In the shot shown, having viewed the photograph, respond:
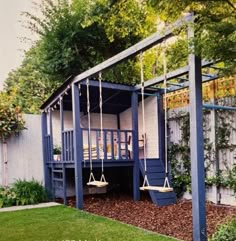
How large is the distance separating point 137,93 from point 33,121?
10.1 feet

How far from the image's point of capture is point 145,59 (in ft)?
46.5

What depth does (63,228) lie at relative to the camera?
561cm

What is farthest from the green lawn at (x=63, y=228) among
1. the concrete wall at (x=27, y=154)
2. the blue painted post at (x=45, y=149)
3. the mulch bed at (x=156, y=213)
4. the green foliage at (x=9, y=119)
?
the green foliage at (x=9, y=119)

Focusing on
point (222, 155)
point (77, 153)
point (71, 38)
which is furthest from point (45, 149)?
point (222, 155)

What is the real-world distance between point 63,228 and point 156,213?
2.09m

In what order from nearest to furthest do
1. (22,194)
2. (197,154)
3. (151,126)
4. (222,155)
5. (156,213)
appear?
(197,154) → (156,213) → (222,155) → (22,194) → (151,126)

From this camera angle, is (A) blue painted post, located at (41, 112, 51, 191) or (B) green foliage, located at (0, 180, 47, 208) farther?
(A) blue painted post, located at (41, 112, 51, 191)

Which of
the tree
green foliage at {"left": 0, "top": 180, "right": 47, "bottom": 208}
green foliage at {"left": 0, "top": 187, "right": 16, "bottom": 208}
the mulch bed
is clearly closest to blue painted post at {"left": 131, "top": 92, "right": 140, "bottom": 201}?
the mulch bed

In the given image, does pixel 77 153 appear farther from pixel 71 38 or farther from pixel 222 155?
pixel 71 38

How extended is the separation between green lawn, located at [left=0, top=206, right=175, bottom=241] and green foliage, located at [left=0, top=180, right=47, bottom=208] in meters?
1.04

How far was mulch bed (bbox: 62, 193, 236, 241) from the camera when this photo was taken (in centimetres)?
548

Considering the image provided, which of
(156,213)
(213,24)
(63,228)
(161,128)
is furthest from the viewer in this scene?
(161,128)

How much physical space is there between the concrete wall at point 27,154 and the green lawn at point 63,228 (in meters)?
2.10

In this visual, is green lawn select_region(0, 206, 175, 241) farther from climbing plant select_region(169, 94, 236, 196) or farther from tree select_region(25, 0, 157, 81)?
tree select_region(25, 0, 157, 81)
